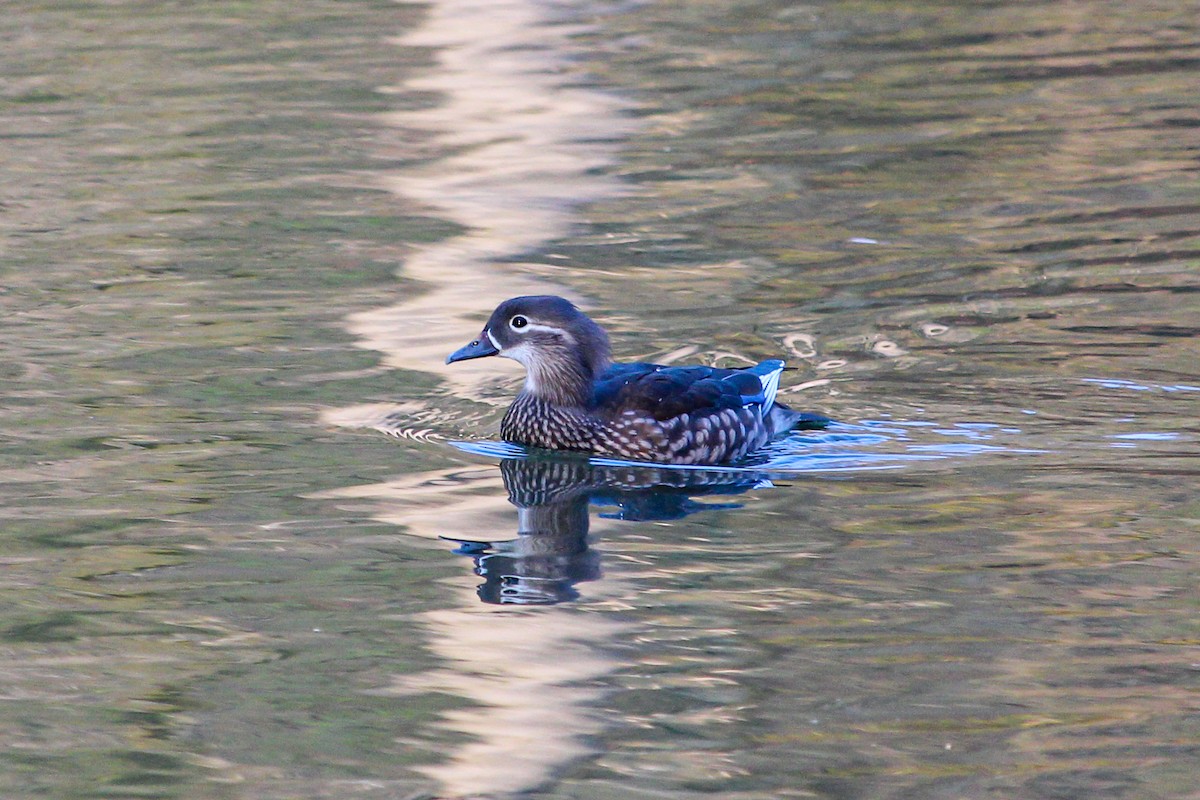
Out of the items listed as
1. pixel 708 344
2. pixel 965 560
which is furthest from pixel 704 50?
pixel 965 560

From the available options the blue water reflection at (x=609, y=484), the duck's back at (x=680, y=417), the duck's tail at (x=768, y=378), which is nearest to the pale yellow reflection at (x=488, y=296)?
the blue water reflection at (x=609, y=484)

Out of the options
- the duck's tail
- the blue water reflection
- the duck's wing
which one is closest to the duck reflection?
the blue water reflection

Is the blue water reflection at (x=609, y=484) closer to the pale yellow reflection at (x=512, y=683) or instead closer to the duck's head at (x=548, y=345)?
the pale yellow reflection at (x=512, y=683)

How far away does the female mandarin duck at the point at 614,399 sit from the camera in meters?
8.18

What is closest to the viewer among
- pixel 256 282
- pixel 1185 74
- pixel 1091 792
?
pixel 1091 792

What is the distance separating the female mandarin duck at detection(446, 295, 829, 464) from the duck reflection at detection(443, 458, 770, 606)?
134mm

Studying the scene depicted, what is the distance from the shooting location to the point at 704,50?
18.5 metres

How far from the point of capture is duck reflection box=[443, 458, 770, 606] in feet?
21.6

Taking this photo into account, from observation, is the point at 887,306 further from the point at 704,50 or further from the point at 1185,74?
the point at 704,50

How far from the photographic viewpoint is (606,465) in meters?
8.25

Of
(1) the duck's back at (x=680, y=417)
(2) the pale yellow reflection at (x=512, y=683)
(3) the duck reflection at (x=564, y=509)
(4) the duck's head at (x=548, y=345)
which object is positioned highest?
(4) the duck's head at (x=548, y=345)

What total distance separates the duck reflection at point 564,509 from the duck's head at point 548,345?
39cm

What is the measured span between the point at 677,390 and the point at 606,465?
47cm

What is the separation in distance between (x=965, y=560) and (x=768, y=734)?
157 cm
